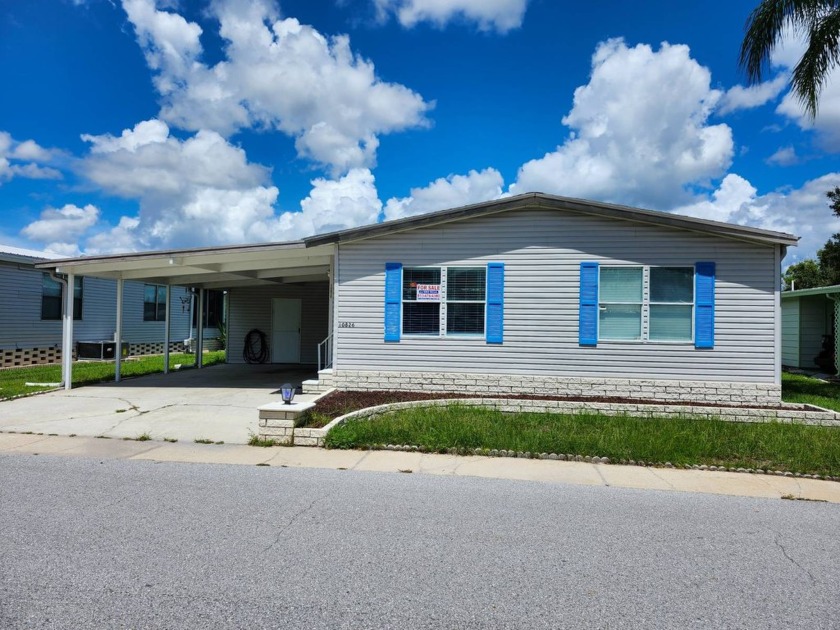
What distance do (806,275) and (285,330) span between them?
3160 centimetres

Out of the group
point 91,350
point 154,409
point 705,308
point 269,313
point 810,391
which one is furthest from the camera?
point 91,350

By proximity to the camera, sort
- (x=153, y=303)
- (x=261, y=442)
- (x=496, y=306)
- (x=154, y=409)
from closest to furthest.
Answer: (x=261, y=442) → (x=154, y=409) → (x=496, y=306) → (x=153, y=303)

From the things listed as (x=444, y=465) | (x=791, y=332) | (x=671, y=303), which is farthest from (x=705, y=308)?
(x=791, y=332)

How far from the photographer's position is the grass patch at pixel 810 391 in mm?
10266

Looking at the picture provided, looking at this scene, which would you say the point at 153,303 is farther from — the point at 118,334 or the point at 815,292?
the point at 815,292

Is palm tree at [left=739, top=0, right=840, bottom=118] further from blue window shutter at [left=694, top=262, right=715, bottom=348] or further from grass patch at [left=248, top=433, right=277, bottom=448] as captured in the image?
grass patch at [left=248, top=433, right=277, bottom=448]

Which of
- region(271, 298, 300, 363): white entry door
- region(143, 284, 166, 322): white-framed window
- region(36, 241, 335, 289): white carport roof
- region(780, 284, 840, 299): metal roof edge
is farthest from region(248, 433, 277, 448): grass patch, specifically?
region(143, 284, 166, 322): white-framed window

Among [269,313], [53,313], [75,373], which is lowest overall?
[75,373]

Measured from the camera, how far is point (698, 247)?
32.1 ft

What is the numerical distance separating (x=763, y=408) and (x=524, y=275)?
459 centimetres

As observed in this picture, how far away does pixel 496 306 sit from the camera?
405 inches

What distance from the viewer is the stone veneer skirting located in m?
9.61

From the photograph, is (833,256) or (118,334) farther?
(833,256)

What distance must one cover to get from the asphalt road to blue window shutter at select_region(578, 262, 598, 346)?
494cm
